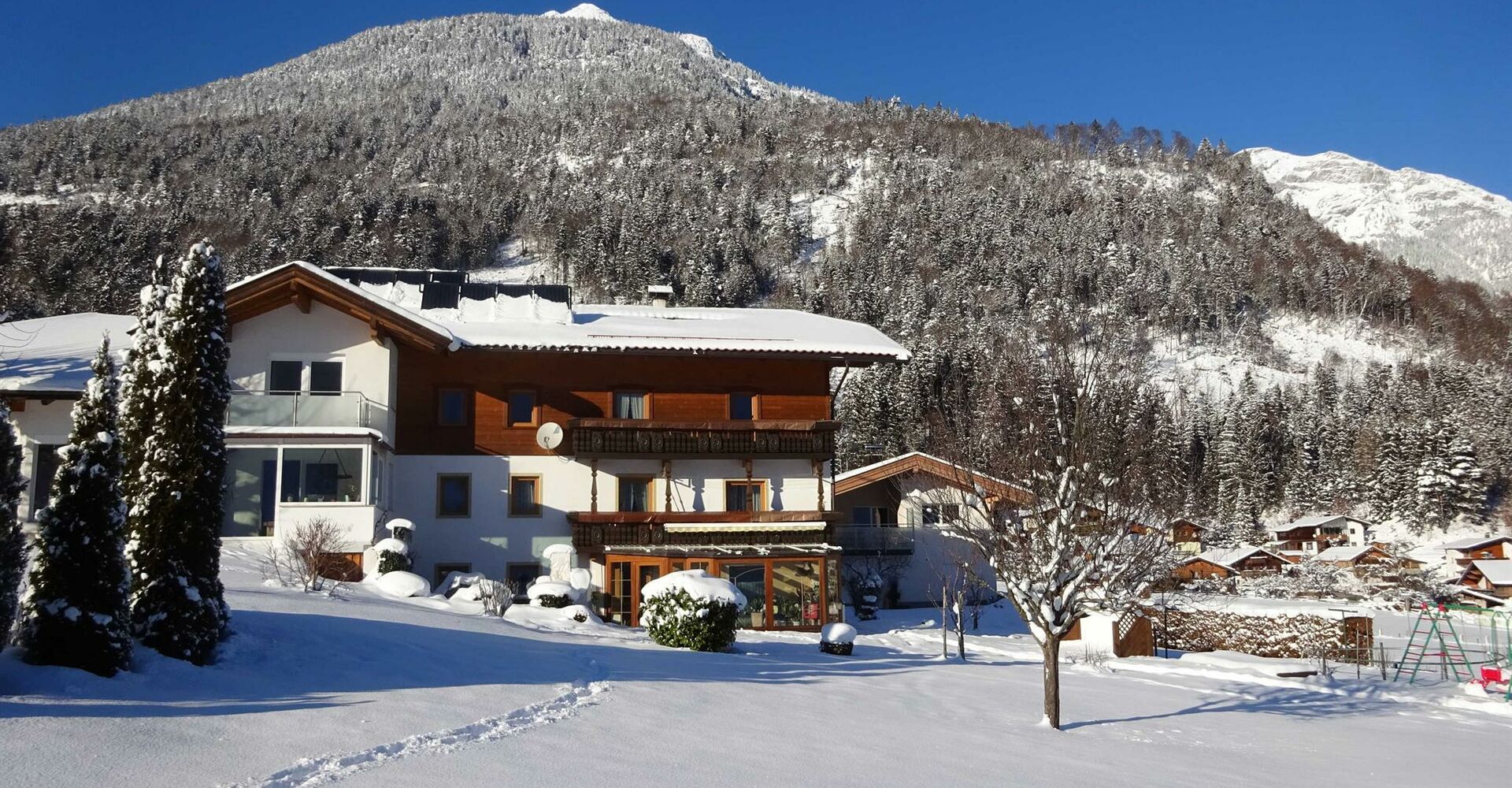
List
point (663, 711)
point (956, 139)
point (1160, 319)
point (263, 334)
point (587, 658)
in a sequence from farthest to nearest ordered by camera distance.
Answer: point (956, 139) → point (1160, 319) → point (263, 334) → point (587, 658) → point (663, 711)

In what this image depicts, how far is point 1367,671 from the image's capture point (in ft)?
77.3

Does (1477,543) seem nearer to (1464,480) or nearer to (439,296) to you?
(1464,480)

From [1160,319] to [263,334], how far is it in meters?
107

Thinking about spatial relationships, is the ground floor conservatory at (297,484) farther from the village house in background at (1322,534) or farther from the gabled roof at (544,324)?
the village house in background at (1322,534)

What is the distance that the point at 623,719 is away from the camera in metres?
10.4

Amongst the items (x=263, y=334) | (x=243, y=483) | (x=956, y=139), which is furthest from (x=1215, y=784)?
(x=956, y=139)

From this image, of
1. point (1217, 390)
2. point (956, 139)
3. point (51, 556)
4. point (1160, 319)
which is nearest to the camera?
point (51, 556)

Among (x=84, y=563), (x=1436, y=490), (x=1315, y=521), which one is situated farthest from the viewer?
(x=1436, y=490)

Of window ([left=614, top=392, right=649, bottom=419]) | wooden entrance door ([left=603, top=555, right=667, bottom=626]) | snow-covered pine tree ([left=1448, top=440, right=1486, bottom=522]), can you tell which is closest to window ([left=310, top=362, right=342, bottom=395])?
Answer: window ([left=614, top=392, right=649, bottom=419])

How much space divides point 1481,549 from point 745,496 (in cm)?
5485

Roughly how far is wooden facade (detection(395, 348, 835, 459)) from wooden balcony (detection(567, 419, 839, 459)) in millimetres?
47

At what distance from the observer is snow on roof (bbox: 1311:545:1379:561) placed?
61.5 metres

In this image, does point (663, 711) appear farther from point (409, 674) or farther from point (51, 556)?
point (51, 556)

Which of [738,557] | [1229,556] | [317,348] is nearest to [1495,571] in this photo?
[1229,556]
